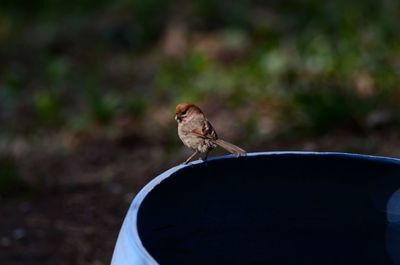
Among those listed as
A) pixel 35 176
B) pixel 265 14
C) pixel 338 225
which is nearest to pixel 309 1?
pixel 265 14

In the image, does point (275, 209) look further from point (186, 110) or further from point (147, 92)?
point (147, 92)

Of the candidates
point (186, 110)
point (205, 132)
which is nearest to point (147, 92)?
point (186, 110)

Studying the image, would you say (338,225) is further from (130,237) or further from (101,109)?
(101,109)

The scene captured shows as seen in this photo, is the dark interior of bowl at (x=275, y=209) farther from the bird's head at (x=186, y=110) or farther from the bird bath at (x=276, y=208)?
the bird's head at (x=186, y=110)

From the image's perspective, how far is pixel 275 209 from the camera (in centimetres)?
238

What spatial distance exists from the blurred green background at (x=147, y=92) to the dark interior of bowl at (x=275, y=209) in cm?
187

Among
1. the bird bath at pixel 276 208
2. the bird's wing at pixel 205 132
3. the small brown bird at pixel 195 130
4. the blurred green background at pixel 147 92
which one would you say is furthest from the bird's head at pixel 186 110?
the bird bath at pixel 276 208

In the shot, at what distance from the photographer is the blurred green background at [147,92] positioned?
4.88 m

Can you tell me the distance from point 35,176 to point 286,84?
2.19 metres

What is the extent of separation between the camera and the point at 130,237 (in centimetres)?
179

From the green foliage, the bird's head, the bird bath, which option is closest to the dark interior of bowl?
the bird bath

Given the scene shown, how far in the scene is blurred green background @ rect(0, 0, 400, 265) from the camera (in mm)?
4875

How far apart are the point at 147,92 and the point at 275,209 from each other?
4.75 meters

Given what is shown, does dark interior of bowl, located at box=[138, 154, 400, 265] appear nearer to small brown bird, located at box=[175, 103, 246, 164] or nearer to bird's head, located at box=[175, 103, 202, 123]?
small brown bird, located at box=[175, 103, 246, 164]
